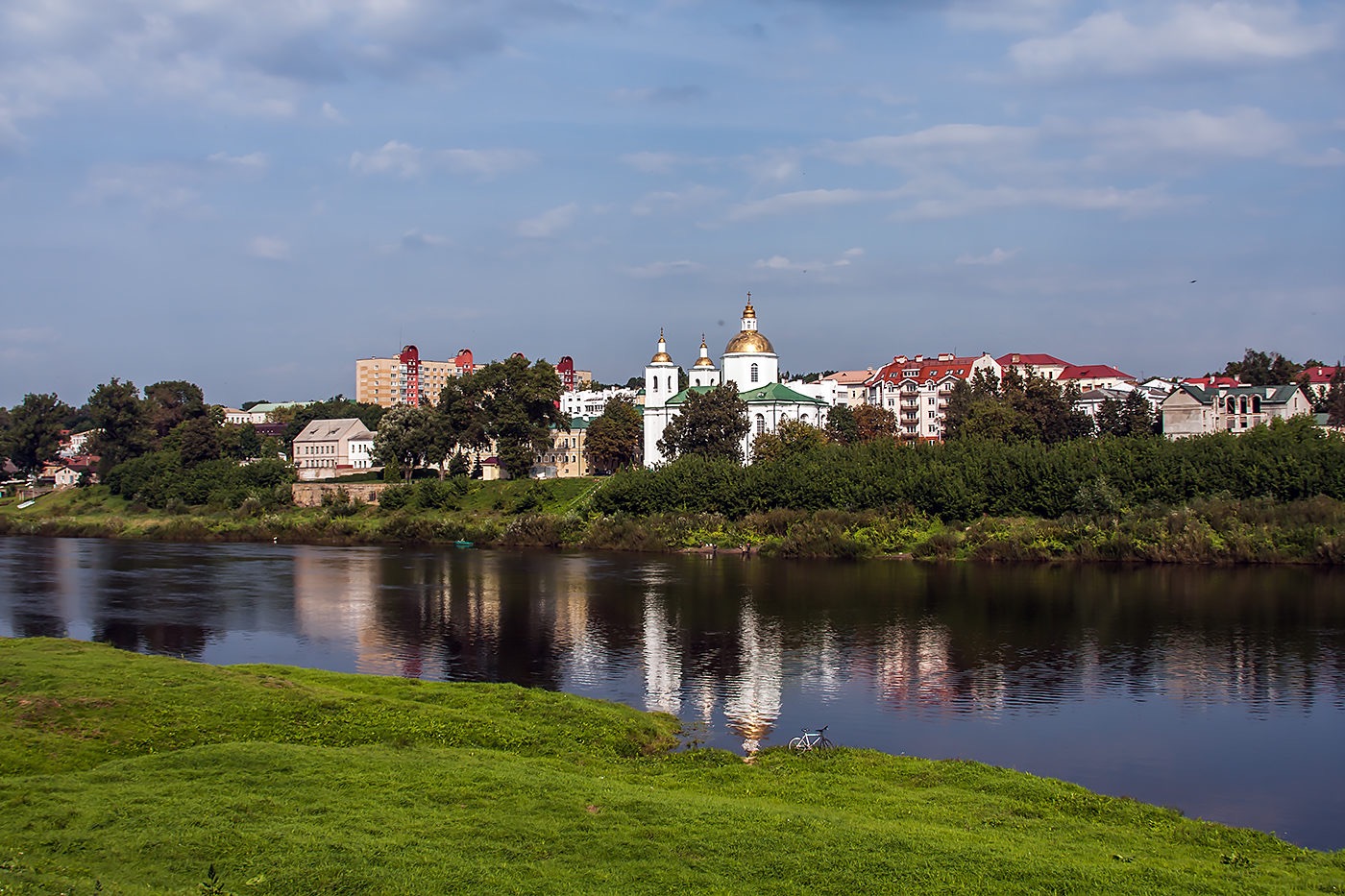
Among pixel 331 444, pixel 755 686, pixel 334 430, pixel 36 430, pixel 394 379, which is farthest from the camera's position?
pixel 394 379

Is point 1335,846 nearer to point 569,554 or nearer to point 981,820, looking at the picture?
point 981,820

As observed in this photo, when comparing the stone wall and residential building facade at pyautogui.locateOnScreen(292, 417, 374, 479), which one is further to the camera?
residential building facade at pyautogui.locateOnScreen(292, 417, 374, 479)

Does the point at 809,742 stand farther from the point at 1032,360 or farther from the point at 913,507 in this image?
the point at 1032,360

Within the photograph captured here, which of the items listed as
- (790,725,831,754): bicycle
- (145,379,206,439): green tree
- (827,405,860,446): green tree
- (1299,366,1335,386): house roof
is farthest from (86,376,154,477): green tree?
(1299,366,1335,386): house roof

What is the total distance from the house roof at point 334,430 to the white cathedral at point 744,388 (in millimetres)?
36478

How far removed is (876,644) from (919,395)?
7586 cm

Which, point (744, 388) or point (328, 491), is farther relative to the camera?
point (744, 388)

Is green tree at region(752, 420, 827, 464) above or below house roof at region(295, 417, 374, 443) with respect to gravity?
below

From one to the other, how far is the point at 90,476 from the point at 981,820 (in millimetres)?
100796

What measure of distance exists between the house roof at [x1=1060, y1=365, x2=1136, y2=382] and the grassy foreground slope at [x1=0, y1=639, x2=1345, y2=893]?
109m

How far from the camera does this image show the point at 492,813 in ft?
46.5

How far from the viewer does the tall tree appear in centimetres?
8450

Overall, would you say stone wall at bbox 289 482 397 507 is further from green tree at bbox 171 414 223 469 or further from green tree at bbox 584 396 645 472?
green tree at bbox 584 396 645 472

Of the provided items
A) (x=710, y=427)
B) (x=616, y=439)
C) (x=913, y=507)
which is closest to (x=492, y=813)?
(x=913, y=507)
